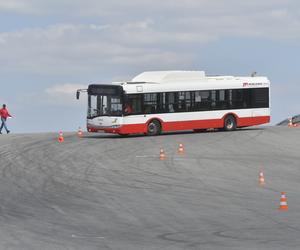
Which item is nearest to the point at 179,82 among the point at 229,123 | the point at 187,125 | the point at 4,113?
the point at 187,125

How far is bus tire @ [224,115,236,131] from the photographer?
4436 centimetres

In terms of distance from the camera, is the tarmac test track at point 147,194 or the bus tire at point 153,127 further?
the bus tire at point 153,127

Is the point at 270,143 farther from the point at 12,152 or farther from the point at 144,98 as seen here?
the point at 12,152

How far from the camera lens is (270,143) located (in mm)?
39812

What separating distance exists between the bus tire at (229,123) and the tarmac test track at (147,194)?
3.23 meters

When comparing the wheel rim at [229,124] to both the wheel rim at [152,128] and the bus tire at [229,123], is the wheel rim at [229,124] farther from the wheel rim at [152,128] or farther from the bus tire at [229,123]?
the wheel rim at [152,128]

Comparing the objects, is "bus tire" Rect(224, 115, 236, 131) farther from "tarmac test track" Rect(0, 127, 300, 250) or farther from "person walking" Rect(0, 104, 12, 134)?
"person walking" Rect(0, 104, 12, 134)

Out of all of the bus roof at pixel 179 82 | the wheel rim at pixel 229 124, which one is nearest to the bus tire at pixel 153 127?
the bus roof at pixel 179 82

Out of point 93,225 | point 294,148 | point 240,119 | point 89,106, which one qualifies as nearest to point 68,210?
point 93,225

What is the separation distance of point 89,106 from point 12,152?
328 inches

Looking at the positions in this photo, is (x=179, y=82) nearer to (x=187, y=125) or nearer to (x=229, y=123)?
(x=187, y=125)

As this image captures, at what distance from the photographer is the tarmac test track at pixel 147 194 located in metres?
15.8

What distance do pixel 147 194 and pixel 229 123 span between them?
22.2 meters

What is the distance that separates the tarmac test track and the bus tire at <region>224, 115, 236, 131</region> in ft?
10.6
